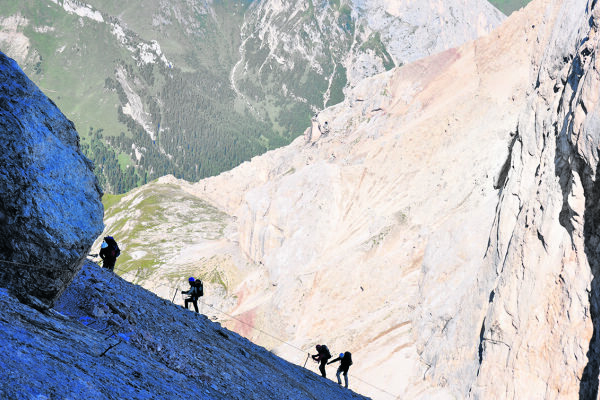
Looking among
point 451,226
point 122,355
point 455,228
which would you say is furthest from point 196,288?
point 451,226

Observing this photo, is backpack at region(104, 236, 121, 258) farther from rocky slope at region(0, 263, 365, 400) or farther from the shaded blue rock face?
the shaded blue rock face

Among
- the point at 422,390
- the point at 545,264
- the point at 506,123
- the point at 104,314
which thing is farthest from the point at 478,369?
the point at 506,123

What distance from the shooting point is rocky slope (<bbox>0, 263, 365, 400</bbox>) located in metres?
10.8

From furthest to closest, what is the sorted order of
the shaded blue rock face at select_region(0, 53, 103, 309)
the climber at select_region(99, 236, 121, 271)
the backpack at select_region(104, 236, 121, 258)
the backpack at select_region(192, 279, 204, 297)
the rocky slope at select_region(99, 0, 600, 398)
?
the rocky slope at select_region(99, 0, 600, 398) → the backpack at select_region(192, 279, 204, 297) → the climber at select_region(99, 236, 121, 271) → the backpack at select_region(104, 236, 121, 258) → the shaded blue rock face at select_region(0, 53, 103, 309)

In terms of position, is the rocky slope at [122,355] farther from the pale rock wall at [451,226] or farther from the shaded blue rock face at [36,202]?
the pale rock wall at [451,226]

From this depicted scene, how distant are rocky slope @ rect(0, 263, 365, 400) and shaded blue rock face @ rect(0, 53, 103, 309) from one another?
1220mm

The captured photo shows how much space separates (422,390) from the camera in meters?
47.7

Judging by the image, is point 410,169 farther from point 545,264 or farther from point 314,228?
point 545,264

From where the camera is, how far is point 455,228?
57.2 m

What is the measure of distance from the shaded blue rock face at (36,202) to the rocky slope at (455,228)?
2385cm

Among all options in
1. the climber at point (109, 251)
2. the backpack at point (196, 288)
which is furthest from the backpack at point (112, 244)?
the backpack at point (196, 288)

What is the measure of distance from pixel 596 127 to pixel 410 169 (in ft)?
169

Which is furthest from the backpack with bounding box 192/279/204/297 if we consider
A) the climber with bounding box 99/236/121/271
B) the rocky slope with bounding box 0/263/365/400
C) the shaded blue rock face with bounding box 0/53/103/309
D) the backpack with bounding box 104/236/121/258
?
the shaded blue rock face with bounding box 0/53/103/309

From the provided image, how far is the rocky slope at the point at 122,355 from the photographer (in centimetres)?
1080
